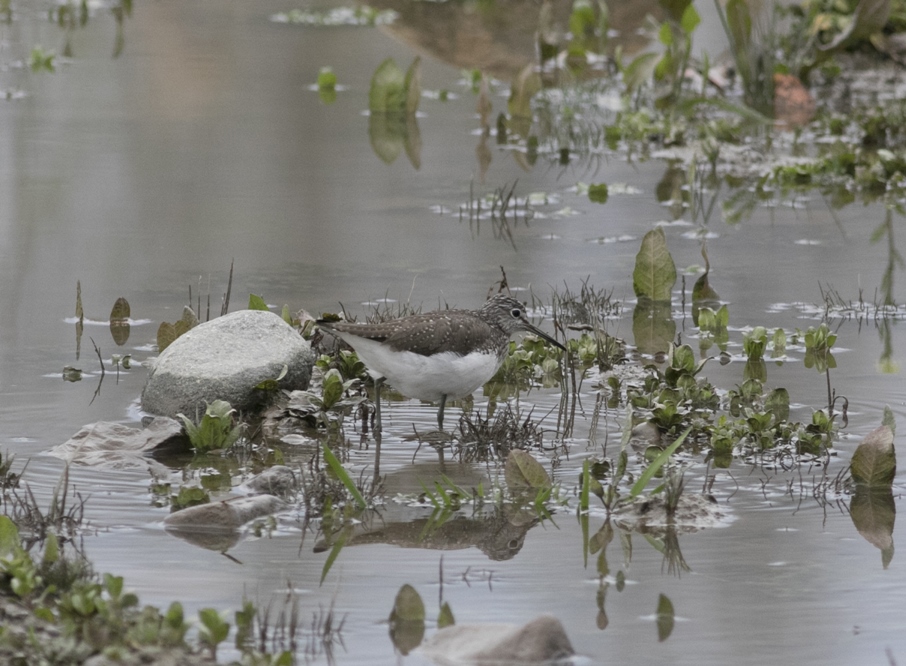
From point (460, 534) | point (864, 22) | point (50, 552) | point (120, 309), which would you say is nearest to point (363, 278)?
point (120, 309)

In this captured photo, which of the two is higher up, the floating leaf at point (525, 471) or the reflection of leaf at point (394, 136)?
the reflection of leaf at point (394, 136)

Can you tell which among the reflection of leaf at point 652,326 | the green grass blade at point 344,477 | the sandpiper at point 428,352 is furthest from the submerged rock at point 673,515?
the reflection of leaf at point 652,326

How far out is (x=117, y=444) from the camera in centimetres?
707

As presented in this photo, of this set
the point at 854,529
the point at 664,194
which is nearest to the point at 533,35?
the point at 664,194

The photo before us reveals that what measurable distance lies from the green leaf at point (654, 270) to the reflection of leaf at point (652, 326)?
2.8 inches

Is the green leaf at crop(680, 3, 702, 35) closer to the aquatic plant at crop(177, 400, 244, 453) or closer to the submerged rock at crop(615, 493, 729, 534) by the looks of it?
the aquatic plant at crop(177, 400, 244, 453)

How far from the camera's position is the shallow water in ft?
17.8

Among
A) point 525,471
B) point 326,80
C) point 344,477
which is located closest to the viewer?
point 344,477

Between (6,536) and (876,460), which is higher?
(876,460)

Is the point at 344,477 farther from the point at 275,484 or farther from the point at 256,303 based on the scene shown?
the point at 256,303

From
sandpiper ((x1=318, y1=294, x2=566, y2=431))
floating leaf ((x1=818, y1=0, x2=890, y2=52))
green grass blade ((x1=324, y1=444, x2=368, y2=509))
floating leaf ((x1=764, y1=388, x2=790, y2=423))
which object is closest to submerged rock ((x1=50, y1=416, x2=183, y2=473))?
sandpiper ((x1=318, y1=294, x2=566, y2=431))

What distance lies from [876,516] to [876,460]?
11.6 inches

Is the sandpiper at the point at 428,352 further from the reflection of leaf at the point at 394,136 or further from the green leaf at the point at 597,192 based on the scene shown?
the reflection of leaf at the point at 394,136

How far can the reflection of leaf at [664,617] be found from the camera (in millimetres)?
5141
